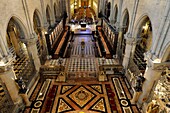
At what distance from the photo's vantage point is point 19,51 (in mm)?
14141

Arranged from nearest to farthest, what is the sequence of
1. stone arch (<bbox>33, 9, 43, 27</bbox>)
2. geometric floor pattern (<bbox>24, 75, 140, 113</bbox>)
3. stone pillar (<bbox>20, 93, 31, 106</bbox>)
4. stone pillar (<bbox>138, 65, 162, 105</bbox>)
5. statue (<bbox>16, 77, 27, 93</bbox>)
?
1. stone pillar (<bbox>138, 65, 162, 105</bbox>)
2. statue (<bbox>16, 77, 27, 93</bbox>)
3. stone pillar (<bbox>20, 93, 31, 106</bbox>)
4. geometric floor pattern (<bbox>24, 75, 140, 113</bbox>)
5. stone arch (<bbox>33, 9, 43, 27</bbox>)

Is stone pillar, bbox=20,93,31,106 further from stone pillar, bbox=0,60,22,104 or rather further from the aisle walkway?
the aisle walkway

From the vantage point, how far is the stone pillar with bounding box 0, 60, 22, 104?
6.68 meters

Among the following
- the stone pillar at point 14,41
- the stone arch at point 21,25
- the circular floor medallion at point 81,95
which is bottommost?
the circular floor medallion at point 81,95

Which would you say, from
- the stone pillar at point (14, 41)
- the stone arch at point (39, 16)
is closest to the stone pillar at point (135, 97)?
the stone arch at point (39, 16)

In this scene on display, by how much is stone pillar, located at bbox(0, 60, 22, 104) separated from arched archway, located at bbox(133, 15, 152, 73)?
8.62m

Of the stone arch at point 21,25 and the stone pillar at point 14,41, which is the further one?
the stone pillar at point 14,41

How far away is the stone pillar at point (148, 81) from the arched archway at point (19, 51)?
824 cm

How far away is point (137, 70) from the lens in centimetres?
971

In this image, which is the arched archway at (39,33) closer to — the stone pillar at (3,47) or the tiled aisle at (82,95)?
the tiled aisle at (82,95)

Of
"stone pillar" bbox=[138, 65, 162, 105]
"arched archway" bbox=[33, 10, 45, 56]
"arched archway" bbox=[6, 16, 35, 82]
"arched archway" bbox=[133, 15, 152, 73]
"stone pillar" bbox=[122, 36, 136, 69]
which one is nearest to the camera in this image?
"stone pillar" bbox=[138, 65, 162, 105]

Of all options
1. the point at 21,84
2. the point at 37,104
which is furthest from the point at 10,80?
the point at 37,104

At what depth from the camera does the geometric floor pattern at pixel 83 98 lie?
27.0 feet

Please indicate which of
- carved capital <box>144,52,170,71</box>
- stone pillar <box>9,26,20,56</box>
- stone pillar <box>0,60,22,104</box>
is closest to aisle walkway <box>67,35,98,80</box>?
stone pillar <box>0,60,22,104</box>
